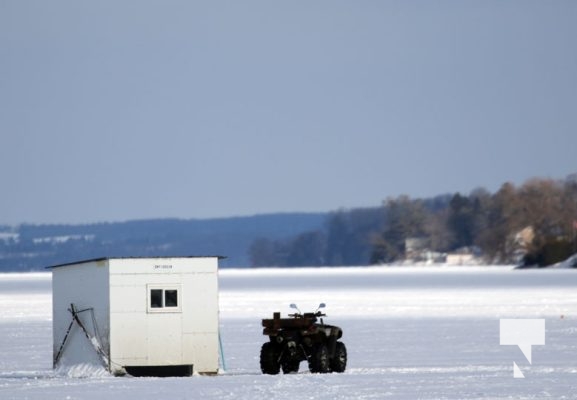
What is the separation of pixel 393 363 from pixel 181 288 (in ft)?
16.9

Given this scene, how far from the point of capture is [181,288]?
35500 millimetres

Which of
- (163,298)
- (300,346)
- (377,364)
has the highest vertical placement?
(163,298)

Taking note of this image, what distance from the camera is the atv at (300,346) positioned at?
34031 millimetres

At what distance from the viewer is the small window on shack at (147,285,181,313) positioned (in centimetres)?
3538

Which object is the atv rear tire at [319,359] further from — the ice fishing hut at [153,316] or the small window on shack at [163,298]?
the small window on shack at [163,298]

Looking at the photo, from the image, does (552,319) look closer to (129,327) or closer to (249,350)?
(249,350)

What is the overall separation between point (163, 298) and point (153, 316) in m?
0.43

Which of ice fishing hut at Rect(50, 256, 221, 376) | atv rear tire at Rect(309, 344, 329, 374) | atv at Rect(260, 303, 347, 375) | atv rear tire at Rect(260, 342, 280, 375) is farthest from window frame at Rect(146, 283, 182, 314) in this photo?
atv rear tire at Rect(309, 344, 329, 374)

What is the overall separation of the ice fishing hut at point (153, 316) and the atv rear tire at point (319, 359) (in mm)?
2216

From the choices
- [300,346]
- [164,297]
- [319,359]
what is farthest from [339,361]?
[164,297]

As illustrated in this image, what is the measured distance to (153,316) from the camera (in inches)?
1391

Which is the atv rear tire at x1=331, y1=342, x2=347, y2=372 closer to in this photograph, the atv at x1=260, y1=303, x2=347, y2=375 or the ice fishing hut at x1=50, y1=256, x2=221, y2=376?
the atv at x1=260, y1=303, x2=347, y2=375

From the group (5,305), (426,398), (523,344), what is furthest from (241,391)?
(5,305)

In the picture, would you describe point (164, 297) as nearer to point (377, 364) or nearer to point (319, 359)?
point (319, 359)
